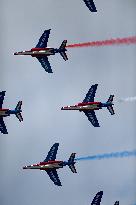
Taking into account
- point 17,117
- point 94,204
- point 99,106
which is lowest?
point 94,204

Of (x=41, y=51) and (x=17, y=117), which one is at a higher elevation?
(x=41, y=51)

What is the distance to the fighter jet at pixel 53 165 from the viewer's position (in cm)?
2727

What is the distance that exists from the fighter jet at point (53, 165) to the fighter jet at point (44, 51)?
3781 millimetres

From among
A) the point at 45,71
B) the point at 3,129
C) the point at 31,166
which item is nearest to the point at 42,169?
the point at 31,166

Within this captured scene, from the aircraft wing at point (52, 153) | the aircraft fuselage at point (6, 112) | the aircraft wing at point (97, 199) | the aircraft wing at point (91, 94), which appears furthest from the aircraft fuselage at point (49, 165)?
the aircraft wing at point (91, 94)

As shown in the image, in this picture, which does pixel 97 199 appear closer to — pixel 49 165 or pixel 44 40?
pixel 49 165

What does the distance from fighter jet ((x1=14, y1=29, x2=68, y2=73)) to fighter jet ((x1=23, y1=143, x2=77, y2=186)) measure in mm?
3781

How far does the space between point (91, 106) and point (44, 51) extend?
10.8 ft

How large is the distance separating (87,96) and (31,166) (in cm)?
422

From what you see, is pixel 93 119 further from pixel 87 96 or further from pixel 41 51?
pixel 41 51

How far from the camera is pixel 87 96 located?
89.3ft

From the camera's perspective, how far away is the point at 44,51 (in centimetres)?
2683

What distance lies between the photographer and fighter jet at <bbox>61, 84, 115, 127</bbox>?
27041 mm

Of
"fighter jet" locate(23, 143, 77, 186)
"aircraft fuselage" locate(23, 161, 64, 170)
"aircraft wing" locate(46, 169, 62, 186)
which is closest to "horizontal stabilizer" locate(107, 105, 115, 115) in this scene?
"fighter jet" locate(23, 143, 77, 186)
